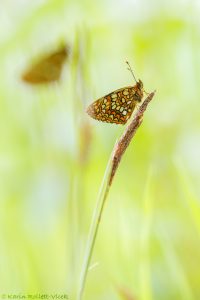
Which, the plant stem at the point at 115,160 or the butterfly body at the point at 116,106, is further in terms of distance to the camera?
the butterfly body at the point at 116,106

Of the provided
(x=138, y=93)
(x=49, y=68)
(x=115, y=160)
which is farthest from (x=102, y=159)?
(x=115, y=160)

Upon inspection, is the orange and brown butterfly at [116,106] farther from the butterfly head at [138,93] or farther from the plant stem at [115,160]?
the plant stem at [115,160]

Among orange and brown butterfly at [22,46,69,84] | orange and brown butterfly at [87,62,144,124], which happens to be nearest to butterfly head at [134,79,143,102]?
orange and brown butterfly at [87,62,144,124]

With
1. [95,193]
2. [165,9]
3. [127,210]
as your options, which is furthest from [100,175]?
[165,9]

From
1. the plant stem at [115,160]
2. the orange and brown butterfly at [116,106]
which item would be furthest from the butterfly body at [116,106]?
the plant stem at [115,160]

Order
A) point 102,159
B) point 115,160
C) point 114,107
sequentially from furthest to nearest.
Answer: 1. point 102,159
2. point 114,107
3. point 115,160

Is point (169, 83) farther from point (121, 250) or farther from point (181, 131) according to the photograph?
point (121, 250)

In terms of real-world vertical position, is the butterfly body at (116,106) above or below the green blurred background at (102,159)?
above

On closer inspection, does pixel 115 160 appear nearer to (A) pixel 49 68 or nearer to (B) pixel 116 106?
(B) pixel 116 106
